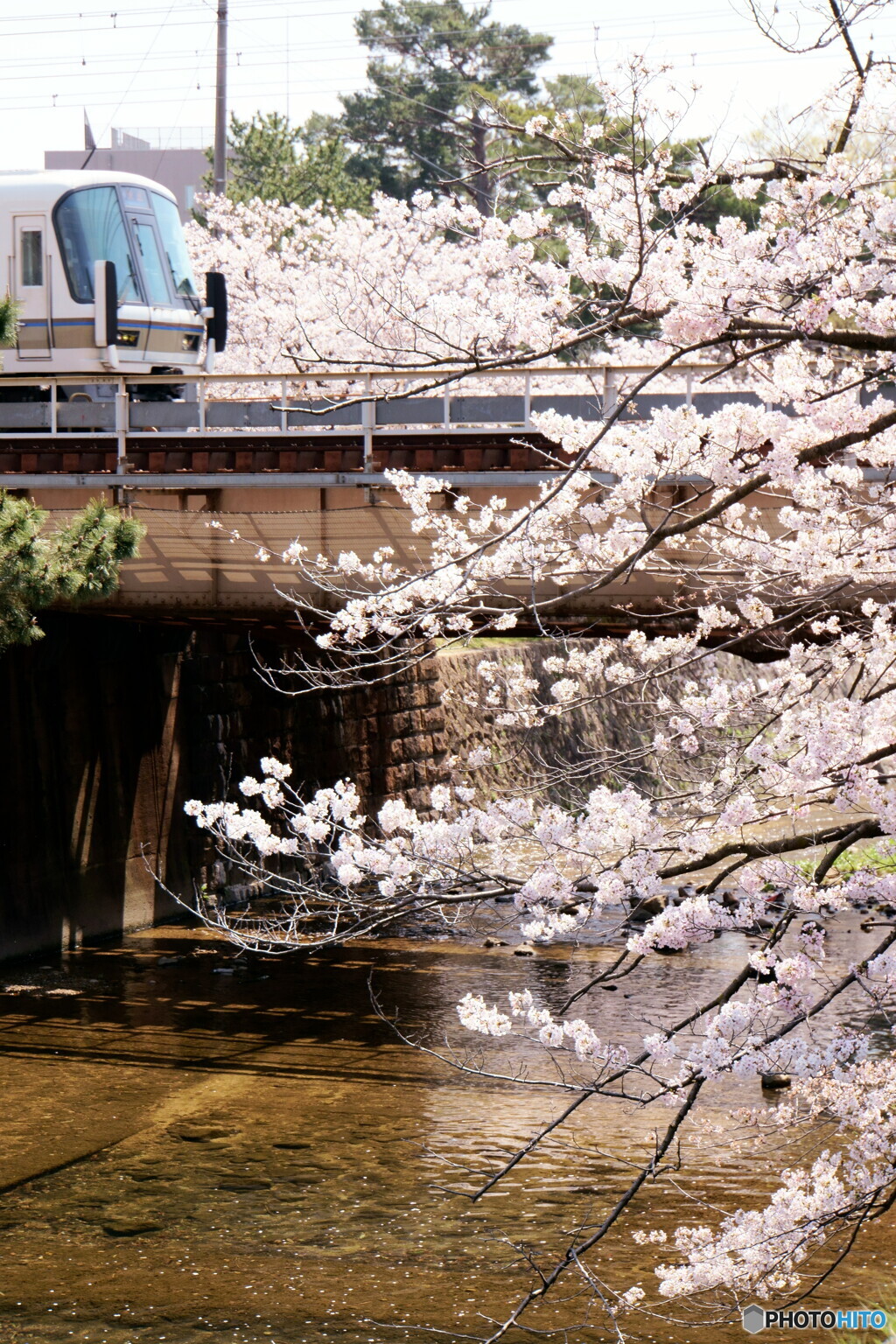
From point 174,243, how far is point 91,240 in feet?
5.14

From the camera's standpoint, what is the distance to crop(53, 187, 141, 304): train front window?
1781 cm

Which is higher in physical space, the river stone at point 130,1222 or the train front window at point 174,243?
the train front window at point 174,243

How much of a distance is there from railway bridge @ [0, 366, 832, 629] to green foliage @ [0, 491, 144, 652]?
3.47 ft

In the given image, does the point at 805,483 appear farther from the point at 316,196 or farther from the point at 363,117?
the point at 363,117

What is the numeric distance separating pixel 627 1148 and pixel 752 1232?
5129mm

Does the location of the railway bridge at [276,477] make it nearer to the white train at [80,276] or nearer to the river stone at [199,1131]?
the white train at [80,276]

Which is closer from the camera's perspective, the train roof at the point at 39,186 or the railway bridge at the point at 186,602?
the railway bridge at the point at 186,602

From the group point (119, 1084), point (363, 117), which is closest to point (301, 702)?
point (119, 1084)

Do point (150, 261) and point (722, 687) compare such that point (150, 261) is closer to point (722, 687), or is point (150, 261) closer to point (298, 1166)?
point (298, 1166)

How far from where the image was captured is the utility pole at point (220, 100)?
26.4m

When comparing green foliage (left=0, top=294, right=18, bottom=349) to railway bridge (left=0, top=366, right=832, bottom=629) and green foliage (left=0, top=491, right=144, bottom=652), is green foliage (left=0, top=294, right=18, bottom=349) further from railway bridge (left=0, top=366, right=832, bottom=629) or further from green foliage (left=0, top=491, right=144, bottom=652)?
railway bridge (left=0, top=366, right=832, bottom=629)

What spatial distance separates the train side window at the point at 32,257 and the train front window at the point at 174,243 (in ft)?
5.61

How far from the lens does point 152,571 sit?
13164 millimetres

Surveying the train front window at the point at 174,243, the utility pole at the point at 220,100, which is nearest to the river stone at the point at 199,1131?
the train front window at the point at 174,243
